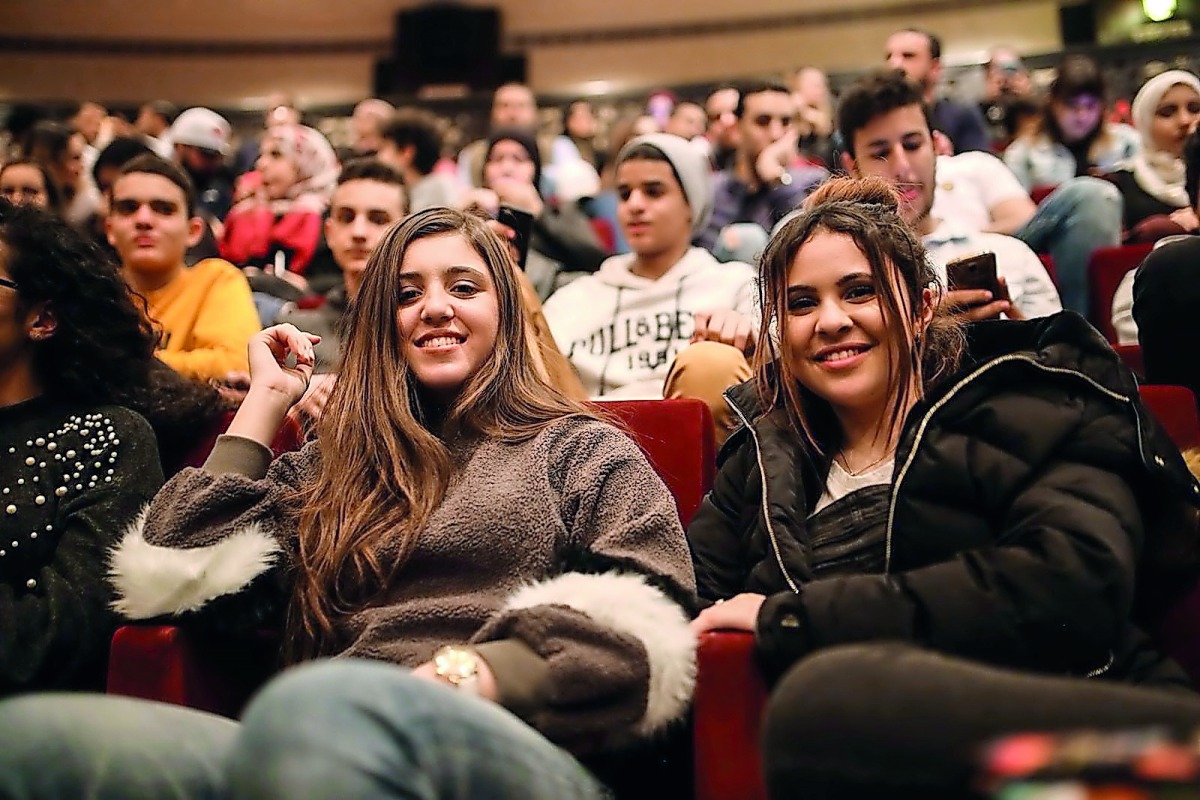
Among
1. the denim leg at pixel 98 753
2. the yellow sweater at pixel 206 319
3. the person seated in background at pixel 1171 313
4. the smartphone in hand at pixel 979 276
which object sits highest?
the yellow sweater at pixel 206 319

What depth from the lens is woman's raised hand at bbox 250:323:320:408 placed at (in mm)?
1138

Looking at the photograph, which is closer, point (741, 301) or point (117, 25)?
point (741, 301)

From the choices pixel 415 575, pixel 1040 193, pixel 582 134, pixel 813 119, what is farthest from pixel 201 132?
pixel 415 575

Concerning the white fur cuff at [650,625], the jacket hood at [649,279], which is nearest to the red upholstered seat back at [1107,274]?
the jacket hood at [649,279]

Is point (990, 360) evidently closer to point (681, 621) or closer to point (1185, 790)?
point (681, 621)

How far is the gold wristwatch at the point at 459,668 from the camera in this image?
811 mm

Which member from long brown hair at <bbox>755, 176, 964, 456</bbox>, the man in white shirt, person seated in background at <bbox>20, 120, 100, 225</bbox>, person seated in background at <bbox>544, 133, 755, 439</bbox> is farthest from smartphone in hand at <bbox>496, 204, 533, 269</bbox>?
person seated in background at <bbox>20, 120, 100, 225</bbox>

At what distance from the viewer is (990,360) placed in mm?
973

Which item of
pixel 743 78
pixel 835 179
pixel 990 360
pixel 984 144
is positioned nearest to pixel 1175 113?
pixel 984 144

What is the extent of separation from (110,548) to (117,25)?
580 cm

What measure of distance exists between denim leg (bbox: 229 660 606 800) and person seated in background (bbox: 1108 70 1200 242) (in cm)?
205

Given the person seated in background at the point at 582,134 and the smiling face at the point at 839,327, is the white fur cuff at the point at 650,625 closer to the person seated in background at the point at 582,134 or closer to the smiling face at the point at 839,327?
the smiling face at the point at 839,327

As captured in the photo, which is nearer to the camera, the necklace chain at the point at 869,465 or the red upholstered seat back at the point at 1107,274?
the necklace chain at the point at 869,465

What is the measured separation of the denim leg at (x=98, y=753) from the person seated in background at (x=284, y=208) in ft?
6.29
